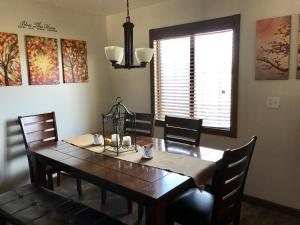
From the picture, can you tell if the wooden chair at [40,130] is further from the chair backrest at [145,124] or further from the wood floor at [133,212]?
the chair backrest at [145,124]

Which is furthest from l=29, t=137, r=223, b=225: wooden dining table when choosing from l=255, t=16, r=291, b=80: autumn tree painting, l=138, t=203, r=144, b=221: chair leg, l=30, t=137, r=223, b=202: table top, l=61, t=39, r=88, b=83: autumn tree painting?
l=61, t=39, r=88, b=83: autumn tree painting

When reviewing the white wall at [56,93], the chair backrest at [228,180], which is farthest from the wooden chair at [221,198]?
the white wall at [56,93]

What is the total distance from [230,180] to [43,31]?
2.68 metres

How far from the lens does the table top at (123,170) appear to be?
1.51 m

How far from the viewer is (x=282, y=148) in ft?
8.08

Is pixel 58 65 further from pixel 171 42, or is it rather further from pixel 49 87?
pixel 171 42

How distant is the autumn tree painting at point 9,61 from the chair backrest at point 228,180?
94.0 inches

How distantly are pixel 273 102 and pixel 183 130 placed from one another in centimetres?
89

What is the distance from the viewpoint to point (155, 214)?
145 centimetres

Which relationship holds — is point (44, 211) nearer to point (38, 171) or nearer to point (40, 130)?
point (38, 171)

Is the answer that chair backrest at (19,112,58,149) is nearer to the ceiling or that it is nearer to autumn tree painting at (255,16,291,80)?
the ceiling

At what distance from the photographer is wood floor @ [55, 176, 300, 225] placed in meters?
2.39

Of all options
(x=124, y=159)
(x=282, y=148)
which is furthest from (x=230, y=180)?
(x=282, y=148)

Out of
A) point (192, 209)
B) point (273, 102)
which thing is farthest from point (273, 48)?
point (192, 209)
